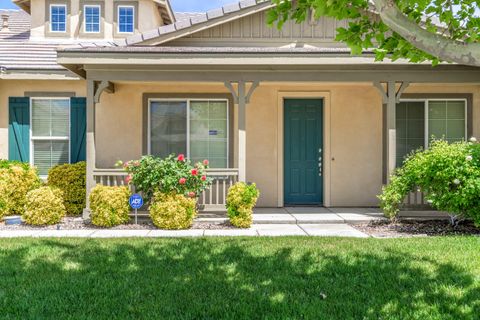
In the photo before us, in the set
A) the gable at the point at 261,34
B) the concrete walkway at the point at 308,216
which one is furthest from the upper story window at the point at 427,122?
the gable at the point at 261,34

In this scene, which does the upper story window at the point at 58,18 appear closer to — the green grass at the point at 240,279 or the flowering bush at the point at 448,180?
the green grass at the point at 240,279

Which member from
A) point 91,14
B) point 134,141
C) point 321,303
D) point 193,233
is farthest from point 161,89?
point 321,303

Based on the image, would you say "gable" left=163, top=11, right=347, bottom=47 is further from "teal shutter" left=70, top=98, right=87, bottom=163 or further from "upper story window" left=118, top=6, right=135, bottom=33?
"upper story window" left=118, top=6, right=135, bottom=33

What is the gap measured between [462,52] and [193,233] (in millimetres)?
5113

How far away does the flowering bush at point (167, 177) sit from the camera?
761cm

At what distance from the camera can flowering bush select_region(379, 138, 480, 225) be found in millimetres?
6773

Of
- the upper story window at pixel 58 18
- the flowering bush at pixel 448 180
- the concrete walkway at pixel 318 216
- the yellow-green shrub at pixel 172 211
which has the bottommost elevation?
the concrete walkway at pixel 318 216

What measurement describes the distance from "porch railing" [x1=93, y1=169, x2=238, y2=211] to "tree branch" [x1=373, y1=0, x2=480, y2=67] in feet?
17.3

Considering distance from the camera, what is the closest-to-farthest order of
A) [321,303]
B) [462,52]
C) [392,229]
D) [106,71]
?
[462,52] → [321,303] → [392,229] → [106,71]

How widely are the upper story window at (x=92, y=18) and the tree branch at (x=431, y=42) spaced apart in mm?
10828

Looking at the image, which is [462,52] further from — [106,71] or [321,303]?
[106,71]

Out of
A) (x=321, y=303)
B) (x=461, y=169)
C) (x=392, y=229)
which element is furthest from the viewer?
(x=392, y=229)

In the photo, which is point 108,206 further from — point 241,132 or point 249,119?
point 249,119

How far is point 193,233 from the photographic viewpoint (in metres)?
7.04
